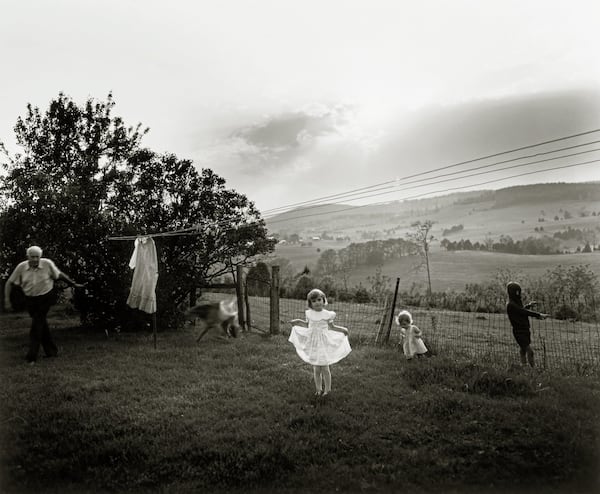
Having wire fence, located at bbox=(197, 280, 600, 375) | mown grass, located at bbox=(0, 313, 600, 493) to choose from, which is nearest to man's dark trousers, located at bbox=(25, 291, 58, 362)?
mown grass, located at bbox=(0, 313, 600, 493)

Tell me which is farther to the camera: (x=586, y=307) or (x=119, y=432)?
(x=586, y=307)

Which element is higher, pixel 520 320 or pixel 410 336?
pixel 520 320

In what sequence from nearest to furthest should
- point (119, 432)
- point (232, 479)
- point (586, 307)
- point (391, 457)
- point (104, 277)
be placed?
point (232, 479) → point (391, 457) → point (119, 432) → point (104, 277) → point (586, 307)

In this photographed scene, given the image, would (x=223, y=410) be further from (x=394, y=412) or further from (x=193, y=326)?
(x=193, y=326)

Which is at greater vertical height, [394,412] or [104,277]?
[104,277]

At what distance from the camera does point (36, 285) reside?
8422mm

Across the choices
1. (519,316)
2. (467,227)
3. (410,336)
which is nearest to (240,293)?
(410,336)

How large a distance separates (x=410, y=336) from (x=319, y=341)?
9.23ft

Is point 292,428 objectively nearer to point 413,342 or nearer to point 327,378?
point 327,378

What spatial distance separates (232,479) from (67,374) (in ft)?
16.4

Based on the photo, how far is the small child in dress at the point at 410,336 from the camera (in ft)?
28.7

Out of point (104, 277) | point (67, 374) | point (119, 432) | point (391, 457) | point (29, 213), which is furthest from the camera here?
point (104, 277)

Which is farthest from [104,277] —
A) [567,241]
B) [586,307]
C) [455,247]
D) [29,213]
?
[567,241]

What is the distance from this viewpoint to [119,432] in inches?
219
